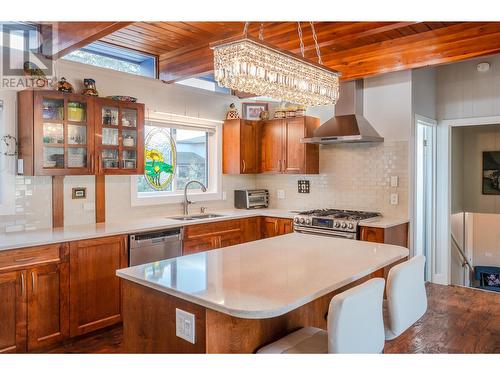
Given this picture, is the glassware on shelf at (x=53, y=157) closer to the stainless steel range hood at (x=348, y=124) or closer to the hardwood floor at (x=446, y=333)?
the hardwood floor at (x=446, y=333)

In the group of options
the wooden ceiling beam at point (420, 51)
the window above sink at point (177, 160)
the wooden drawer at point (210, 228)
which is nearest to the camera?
the wooden ceiling beam at point (420, 51)

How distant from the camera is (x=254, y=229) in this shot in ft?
15.9

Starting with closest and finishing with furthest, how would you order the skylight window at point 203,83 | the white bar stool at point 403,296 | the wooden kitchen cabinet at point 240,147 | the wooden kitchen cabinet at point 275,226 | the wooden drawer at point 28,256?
the white bar stool at point 403,296
the wooden drawer at point 28,256
the wooden kitchen cabinet at point 275,226
the skylight window at point 203,83
the wooden kitchen cabinet at point 240,147

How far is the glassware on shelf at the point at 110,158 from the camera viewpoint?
3675 mm

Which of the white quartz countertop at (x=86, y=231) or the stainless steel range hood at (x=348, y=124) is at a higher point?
the stainless steel range hood at (x=348, y=124)

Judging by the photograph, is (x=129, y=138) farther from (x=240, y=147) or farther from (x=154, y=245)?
(x=240, y=147)

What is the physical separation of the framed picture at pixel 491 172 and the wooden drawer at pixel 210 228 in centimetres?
371

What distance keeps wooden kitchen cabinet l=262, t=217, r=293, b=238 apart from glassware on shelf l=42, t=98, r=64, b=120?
260cm

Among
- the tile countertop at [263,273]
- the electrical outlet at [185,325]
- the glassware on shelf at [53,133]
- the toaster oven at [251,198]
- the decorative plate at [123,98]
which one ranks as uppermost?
the decorative plate at [123,98]

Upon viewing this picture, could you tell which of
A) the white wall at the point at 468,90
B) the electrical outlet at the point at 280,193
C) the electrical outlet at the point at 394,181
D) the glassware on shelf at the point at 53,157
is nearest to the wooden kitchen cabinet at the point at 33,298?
the glassware on shelf at the point at 53,157

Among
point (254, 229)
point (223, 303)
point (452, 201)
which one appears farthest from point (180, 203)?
point (452, 201)

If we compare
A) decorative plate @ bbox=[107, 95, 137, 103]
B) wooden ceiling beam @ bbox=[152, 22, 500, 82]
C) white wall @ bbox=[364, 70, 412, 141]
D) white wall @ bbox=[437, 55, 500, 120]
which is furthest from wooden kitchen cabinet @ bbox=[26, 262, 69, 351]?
white wall @ bbox=[437, 55, 500, 120]

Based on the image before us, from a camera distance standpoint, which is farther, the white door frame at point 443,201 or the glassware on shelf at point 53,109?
the white door frame at point 443,201

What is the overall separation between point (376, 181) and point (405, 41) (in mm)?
1569
